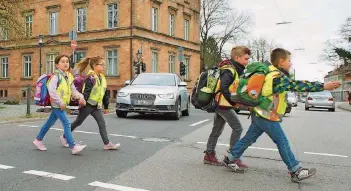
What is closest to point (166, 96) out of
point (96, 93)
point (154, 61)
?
point (96, 93)

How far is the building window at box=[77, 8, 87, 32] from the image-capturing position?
124 feet

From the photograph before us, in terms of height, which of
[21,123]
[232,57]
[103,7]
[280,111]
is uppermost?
[103,7]

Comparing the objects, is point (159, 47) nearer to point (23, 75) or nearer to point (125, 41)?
point (125, 41)

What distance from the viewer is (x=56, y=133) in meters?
9.29

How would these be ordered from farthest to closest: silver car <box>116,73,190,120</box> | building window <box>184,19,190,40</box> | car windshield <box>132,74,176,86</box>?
building window <box>184,19,190,40</box> < car windshield <box>132,74,176,86</box> < silver car <box>116,73,190,120</box>

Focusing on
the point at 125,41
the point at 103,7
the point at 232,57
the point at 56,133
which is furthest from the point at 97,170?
the point at 103,7

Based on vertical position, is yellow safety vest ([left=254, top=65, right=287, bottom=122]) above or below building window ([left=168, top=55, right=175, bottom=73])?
below

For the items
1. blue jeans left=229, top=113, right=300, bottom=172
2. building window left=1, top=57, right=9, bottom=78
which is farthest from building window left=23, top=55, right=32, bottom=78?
blue jeans left=229, top=113, right=300, bottom=172

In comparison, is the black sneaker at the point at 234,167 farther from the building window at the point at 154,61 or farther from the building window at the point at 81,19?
the building window at the point at 81,19

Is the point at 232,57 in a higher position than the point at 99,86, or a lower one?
higher

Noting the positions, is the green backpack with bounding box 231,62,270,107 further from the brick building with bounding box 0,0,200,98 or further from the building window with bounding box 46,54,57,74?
the building window with bounding box 46,54,57,74

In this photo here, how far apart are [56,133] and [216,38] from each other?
5170 centimetres

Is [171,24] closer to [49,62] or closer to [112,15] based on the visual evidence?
[112,15]

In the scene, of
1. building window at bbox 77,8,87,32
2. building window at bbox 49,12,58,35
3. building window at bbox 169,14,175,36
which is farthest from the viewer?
building window at bbox 169,14,175,36
